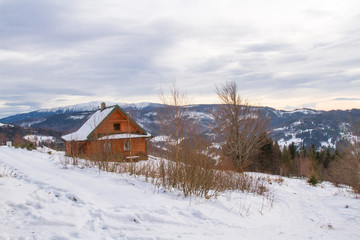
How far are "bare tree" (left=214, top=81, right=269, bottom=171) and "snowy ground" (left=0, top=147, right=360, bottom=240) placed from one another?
1155 cm

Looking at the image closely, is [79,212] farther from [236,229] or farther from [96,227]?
[236,229]

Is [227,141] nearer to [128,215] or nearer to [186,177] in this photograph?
[186,177]

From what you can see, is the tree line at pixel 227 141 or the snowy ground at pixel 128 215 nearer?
the snowy ground at pixel 128 215

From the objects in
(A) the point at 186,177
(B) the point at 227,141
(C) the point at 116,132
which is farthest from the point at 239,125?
(A) the point at 186,177

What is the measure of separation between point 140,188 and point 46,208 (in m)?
2.31

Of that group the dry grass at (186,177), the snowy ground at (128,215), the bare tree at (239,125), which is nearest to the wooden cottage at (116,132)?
the bare tree at (239,125)

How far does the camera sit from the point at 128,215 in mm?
4020

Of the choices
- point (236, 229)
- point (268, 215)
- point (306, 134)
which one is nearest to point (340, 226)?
point (268, 215)

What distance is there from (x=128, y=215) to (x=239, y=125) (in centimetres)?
1546

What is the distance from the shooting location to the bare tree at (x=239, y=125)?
18297 mm

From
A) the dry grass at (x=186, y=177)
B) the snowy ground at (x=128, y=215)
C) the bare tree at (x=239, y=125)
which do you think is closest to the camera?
the snowy ground at (x=128, y=215)

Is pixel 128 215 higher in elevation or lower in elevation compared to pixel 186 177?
lower

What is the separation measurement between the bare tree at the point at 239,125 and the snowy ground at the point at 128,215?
37.9 feet

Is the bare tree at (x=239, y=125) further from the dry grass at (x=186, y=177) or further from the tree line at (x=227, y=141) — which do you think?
the dry grass at (x=186, y=177)
